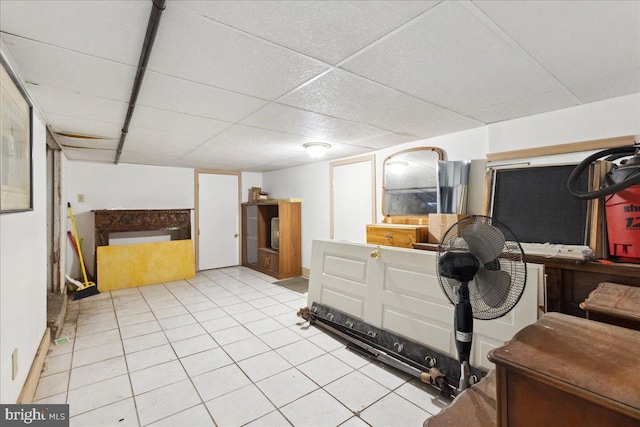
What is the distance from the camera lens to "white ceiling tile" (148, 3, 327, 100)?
1.38 m

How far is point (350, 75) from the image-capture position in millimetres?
1885

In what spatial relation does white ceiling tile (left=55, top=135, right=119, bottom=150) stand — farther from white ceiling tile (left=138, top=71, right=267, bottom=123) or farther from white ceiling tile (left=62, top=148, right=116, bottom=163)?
white ceiling tile (left=138, top=71, right=267, bottom=123)

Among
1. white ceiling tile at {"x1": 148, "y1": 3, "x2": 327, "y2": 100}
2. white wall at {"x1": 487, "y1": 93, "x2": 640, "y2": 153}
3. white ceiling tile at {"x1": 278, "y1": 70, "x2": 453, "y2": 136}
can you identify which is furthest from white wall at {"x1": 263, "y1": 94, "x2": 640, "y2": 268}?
white ceiling tile at {"x1": 148, "y1": 3, "x2": 327, "y2": 100}

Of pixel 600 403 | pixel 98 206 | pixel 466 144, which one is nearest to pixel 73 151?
pixel 98 206

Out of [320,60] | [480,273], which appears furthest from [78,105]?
[480,273]

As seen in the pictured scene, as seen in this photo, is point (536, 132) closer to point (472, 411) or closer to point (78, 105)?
point (472, 411)

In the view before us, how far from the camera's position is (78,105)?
2377 millimetres

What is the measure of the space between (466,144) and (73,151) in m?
5.44

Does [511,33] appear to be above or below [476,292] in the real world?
above

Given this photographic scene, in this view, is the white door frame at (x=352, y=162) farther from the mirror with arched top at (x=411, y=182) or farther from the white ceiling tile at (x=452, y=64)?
the white ceiling tile at (x=452, y=64)

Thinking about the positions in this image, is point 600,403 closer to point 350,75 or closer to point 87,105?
point 350,75

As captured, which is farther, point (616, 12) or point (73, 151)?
point (73, 151)

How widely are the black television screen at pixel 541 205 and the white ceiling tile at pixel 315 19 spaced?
2047 mm

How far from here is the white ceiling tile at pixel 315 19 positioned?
122cm
